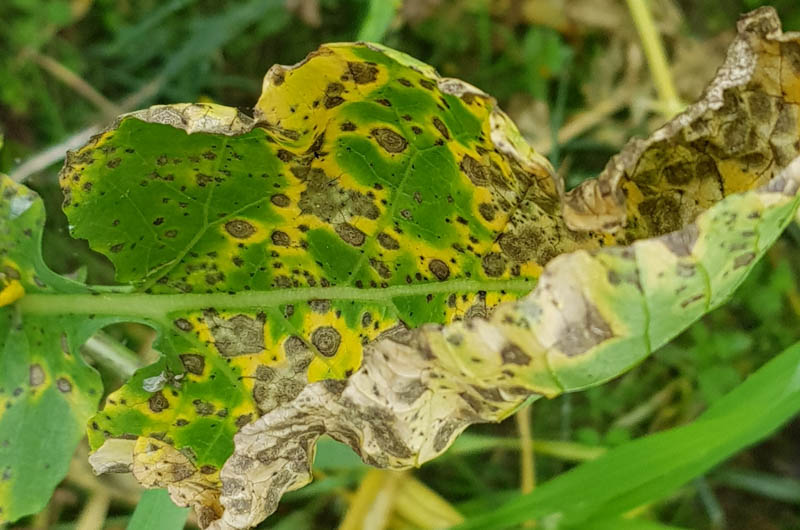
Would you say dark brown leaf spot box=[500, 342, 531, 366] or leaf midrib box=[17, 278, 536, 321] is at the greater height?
dark brown leaf spot box=[500, 342, 531, 366]

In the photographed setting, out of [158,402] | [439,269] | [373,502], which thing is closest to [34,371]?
[158,402]

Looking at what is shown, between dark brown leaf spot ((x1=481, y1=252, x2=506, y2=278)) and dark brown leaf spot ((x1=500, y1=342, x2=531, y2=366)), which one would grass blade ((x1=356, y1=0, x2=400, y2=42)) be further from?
dark brown leaf spot ((x1=500, y1=342, x2=531, y2=366))

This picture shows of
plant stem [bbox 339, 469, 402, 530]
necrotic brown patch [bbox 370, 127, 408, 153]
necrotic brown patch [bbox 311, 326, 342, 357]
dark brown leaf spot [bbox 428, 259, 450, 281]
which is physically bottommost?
plant stem [bbox 339, 469, 402, 530]

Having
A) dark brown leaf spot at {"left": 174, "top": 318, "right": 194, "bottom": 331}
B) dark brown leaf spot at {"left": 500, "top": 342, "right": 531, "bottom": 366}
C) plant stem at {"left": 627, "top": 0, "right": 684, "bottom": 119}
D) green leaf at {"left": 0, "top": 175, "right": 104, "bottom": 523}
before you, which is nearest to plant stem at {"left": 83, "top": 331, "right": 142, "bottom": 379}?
green leaf at {"left": 0, "top": 175, "right": 104, "bottom": 523}

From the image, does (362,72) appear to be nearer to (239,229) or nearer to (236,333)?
(239,229)

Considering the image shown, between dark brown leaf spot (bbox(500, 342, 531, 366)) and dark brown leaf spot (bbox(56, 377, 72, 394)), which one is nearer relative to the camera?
dark brown leaf spot (bbox(500, 342, 531, 366))

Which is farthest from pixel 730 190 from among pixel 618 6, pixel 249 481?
pixel 618 6
